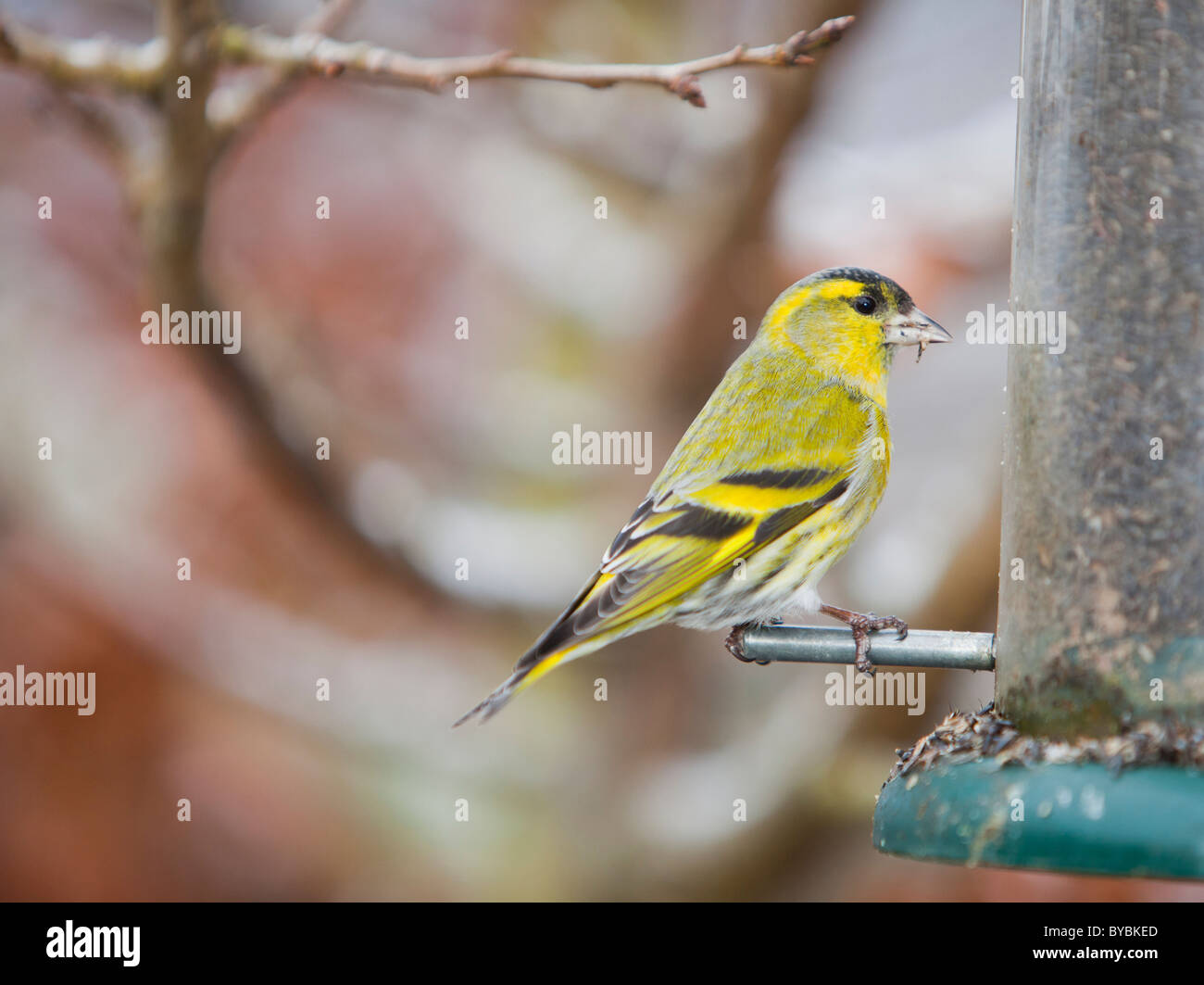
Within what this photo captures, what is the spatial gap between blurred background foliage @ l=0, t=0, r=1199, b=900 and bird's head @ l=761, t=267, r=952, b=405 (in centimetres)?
121

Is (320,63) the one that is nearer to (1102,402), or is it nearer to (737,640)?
(737,640)

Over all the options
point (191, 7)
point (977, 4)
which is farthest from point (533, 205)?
point (191, 7)

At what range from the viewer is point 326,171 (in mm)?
8578

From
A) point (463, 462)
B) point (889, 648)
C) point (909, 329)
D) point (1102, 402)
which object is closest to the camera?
point (889, 648)

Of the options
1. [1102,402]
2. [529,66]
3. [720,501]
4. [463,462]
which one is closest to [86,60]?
Result: [529,66]

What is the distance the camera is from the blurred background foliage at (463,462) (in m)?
6.03

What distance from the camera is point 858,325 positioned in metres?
4.55

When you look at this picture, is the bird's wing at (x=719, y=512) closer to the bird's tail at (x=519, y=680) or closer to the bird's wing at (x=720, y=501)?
the bird's wing at (x=720, y=501)

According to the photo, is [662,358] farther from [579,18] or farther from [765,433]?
[765,433]

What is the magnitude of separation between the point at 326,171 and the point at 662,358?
298 cm

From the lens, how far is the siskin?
12.6ft

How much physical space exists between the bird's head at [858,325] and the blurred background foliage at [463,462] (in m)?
1.21

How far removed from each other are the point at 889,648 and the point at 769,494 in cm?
87

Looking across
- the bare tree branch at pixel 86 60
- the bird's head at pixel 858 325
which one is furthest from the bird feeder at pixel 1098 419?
the bare tree branch at pixel 86 60
